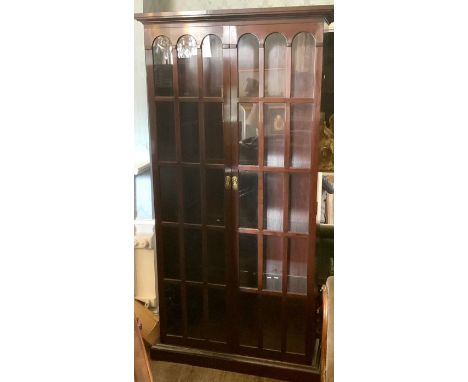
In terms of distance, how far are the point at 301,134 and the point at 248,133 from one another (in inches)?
8.7

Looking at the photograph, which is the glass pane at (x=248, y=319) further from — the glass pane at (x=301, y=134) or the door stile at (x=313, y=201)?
the glass pane at (x=301, y=134)

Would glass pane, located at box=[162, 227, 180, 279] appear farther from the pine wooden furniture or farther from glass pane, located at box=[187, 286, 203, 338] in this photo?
glass pane, located at box=[187, 286, 203, 338]

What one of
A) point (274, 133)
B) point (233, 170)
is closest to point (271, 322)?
point (233, 170)

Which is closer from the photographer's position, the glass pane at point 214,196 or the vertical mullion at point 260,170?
A: the vertical mullion at point 260,170

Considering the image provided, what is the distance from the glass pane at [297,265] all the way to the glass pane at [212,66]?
72 centimetres

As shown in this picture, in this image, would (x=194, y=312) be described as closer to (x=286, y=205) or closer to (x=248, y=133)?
(x=286, y=205)

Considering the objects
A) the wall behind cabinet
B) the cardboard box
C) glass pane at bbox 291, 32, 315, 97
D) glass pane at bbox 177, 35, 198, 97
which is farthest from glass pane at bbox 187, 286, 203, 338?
the wall behind cabinet

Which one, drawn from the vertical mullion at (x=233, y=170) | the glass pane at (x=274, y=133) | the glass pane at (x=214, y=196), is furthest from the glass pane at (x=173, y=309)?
the glass pane at (x=274, y=133)

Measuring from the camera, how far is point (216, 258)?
1930 millimetres

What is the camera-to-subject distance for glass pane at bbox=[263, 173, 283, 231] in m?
1.78

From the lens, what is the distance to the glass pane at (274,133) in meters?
1.72
